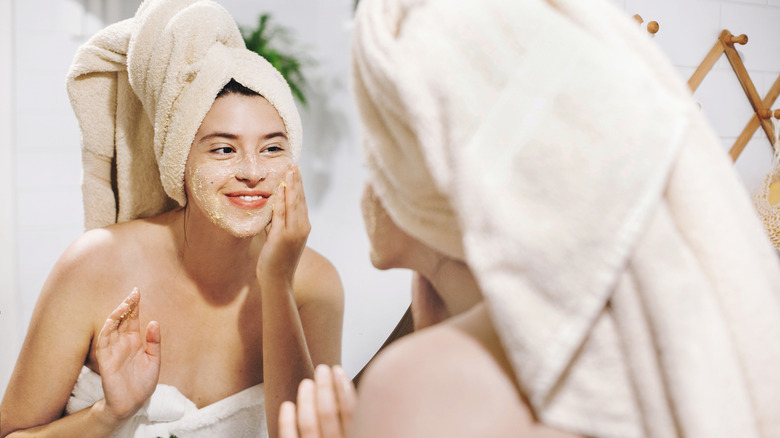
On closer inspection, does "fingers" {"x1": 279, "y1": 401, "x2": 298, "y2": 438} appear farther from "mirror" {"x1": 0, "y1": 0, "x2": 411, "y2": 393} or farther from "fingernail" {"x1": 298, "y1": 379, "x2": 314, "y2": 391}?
"mirror" {"x1": 0, "y1": 0, "x2": 411, "y2": 393}

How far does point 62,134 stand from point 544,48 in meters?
0.67

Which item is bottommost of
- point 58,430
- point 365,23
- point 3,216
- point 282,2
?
point 58,430

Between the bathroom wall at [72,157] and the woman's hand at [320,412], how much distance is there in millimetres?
397

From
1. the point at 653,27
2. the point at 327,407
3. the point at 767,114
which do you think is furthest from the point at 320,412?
the point at 767,114

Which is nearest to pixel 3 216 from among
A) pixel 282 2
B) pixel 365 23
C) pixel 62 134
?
pixel 62 134

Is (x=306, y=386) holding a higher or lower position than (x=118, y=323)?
higher

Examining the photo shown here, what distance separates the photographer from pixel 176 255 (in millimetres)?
749

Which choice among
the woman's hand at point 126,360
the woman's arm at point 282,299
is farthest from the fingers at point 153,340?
the woman's arm at point 282,299

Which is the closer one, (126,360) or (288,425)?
(288,425)

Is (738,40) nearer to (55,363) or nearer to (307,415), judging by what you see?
(307,415)

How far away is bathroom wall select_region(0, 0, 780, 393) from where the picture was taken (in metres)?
0.70

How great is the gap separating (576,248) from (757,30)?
128 centimetres

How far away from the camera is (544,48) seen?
0.94 ft

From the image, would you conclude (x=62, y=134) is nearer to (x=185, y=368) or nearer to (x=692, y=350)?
(x=185, y=368)
